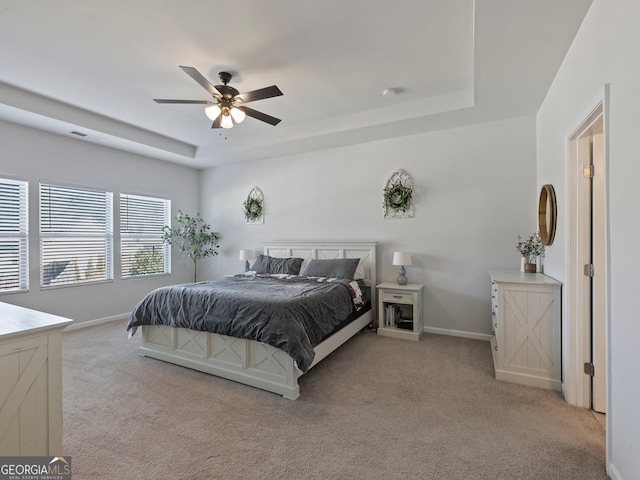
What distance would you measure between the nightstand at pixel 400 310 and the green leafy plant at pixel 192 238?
3.50 metres

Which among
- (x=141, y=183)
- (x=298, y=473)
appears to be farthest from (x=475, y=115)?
(x=141, y=183)

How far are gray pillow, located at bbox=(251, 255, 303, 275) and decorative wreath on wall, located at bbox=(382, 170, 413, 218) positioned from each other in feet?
5.01

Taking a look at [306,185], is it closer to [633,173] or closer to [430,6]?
[430,6]

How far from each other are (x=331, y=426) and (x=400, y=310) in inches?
92.3

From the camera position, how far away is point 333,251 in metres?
4.88

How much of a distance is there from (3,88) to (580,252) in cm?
564

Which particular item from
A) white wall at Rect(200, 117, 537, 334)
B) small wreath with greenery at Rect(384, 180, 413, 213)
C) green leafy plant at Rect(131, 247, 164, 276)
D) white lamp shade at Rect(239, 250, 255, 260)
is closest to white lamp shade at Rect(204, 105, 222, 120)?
white wall at Rect(200, 117, 537, 334)

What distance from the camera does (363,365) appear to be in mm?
3215

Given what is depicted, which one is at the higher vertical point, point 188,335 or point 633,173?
point 633,173

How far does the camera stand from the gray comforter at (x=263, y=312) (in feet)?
8.57

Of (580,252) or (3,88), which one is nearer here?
(580,252)

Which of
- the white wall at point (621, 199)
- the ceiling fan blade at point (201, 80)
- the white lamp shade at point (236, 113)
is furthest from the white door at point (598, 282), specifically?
the ceiling fan blade at point (201, 80)

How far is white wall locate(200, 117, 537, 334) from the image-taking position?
12.7 feet

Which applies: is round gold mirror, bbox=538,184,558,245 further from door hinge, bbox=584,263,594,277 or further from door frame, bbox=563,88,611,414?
door hinge, bbox=584,263,594,277
